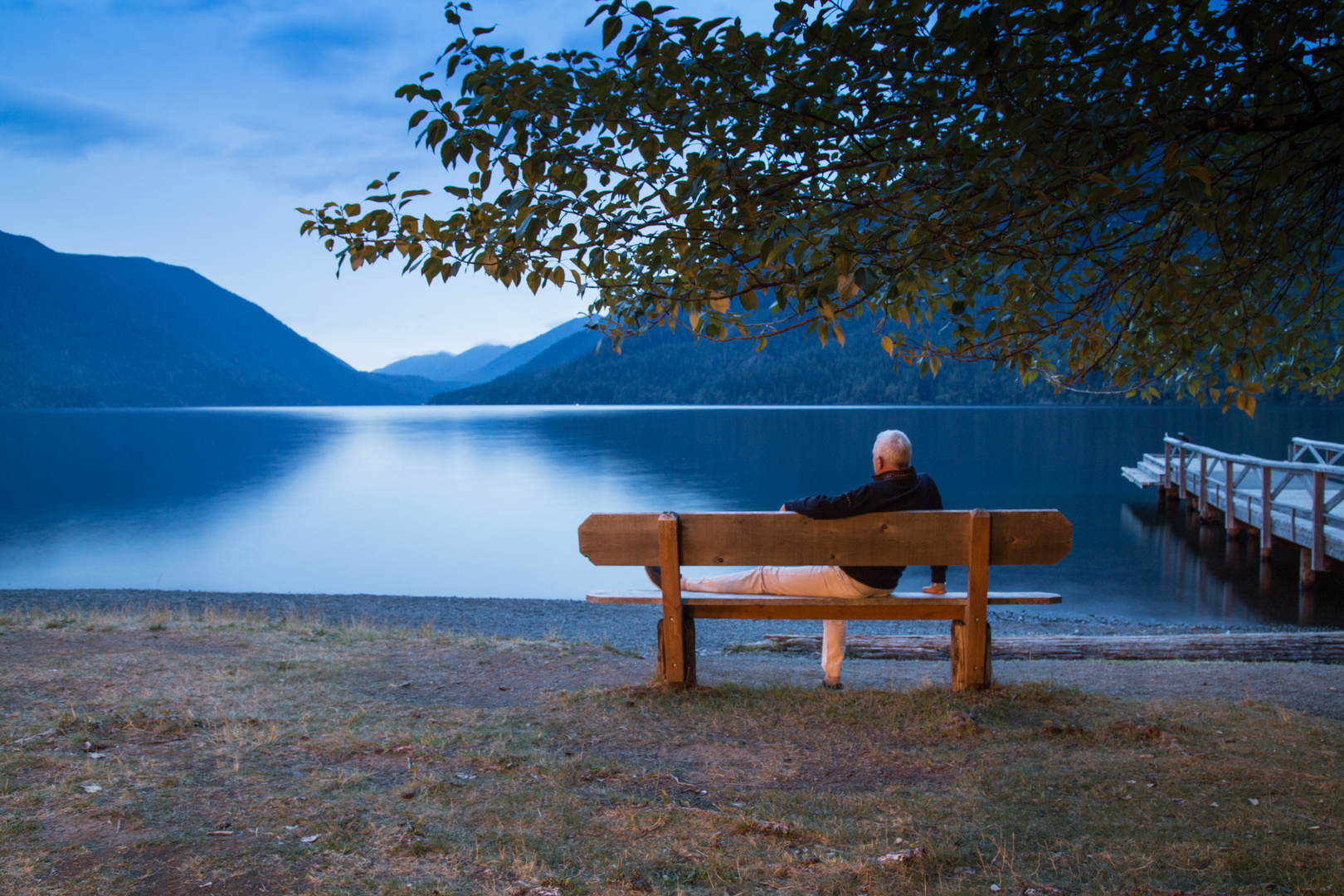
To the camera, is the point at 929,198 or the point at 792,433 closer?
the point at 929,198

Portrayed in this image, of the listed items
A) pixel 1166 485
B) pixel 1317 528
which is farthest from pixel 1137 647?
pixel 1166 485

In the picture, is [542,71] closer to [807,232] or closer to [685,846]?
[807,232]

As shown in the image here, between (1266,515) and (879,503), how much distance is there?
16776 millimetres

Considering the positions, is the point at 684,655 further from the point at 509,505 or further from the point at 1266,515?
the point at 509,505

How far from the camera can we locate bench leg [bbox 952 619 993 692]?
17.3 feet

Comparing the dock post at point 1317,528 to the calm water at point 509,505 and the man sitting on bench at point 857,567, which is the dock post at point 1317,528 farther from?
the man sitting on bench at point 857,567

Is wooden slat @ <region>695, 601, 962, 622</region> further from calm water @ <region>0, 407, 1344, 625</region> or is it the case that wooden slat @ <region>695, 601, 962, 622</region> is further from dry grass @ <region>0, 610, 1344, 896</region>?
calm water @ <region>0, 407, 1344, 625</region>

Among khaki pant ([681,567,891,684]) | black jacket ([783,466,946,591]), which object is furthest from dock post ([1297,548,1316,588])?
khaki pant ([681,567,891,684])

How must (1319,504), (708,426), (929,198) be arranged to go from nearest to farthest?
(929,198) < (1319,504) < (708,426)

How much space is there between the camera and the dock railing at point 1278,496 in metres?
15.2

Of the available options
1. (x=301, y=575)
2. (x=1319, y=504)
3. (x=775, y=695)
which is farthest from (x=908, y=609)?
(x=301, y=575)

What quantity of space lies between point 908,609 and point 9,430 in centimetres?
13168

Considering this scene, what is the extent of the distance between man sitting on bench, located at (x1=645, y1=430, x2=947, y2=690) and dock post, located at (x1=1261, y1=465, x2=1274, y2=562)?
1575cm

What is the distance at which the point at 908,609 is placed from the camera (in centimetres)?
520
